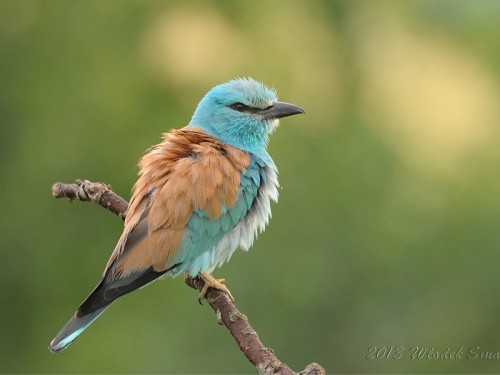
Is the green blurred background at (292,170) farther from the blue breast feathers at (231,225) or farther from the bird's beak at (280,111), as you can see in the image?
the blue breast feathers at (231,225)

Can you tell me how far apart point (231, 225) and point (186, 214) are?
0.28 metres

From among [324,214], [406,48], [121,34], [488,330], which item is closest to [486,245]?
[488,330]

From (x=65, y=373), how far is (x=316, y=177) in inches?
113

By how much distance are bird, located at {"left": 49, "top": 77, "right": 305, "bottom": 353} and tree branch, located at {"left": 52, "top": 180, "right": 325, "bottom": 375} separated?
17 cm

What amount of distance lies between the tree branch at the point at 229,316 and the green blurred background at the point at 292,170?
2.48 metres

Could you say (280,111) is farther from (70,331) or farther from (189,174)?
(70,331)

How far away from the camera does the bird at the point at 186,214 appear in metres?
4.38

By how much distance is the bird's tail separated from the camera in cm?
426

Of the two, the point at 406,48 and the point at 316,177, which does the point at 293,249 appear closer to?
the point at 316,177

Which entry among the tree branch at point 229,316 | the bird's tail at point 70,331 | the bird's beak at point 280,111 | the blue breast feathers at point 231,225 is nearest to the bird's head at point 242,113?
the bird's beak at point 280,111

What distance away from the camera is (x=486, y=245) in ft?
23.8

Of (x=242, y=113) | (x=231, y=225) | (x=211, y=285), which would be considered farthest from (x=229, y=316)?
(x=242, y=113)

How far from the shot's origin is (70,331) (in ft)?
14.2

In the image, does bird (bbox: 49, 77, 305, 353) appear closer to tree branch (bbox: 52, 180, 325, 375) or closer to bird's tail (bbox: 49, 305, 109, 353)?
bird's tail (bbox: 49, 305, 109, 353)
